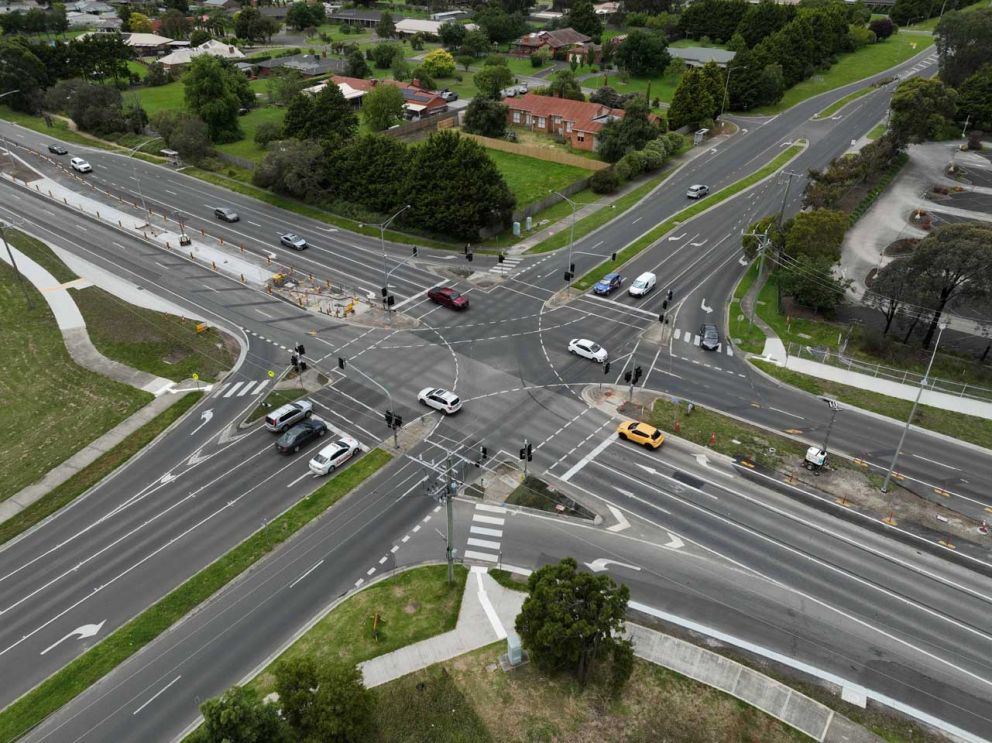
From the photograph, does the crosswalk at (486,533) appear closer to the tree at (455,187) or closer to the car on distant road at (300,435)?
the car on distant road at (300,435)

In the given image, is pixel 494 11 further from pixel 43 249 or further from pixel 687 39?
pixel 43 249

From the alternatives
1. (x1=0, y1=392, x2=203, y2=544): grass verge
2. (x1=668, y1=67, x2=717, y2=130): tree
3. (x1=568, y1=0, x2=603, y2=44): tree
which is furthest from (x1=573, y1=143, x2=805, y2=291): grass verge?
(x1=568, y1=0, x2=603, y2=44): tree

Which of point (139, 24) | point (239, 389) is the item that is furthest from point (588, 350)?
point (139, 24)

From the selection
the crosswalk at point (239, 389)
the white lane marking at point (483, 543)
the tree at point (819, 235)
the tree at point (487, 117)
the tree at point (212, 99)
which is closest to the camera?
the white lane marking at point (483, 543)

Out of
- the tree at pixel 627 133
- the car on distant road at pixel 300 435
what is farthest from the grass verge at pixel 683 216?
the car on distant road at pixel 300 435

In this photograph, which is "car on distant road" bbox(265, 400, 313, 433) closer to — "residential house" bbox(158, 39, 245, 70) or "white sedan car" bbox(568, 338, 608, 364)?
"white sedan car" bbox(568, 338, 608, 364)

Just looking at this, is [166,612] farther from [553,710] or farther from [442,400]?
[442,400]
